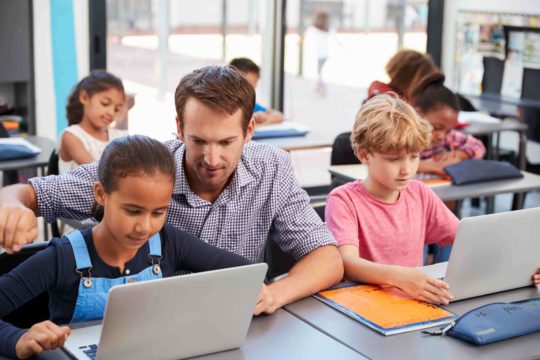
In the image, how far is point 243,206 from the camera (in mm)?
2156

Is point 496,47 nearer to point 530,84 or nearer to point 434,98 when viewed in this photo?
point 530,84

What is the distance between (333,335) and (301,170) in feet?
14.3

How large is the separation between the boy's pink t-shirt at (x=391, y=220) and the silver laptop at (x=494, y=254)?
400mm

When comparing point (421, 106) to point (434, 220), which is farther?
point (421, 106)

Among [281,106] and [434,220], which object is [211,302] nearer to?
[434,220]

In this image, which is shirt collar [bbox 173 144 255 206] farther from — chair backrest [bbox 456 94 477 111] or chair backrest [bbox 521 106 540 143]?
chair backrest [bbox 456 94 477 111]

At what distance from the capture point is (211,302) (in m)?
1.54

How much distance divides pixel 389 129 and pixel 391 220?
0.26m

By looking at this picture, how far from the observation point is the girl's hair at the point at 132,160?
1742 mm

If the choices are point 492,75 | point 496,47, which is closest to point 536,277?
point 492,75

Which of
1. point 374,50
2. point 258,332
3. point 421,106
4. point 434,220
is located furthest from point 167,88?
point 258,332

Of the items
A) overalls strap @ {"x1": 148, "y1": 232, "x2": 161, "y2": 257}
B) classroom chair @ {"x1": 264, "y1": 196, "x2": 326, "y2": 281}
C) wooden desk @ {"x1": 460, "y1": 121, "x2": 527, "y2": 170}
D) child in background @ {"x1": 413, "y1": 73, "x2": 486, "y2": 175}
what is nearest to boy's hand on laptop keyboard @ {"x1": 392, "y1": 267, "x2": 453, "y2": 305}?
classroom chair @ {"x1": 264, "y1": 196, "x2": 326, "y2": 281}

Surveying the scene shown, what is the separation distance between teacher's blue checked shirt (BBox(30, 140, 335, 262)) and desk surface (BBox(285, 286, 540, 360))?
332 mm

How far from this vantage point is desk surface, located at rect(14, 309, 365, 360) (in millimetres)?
1633
